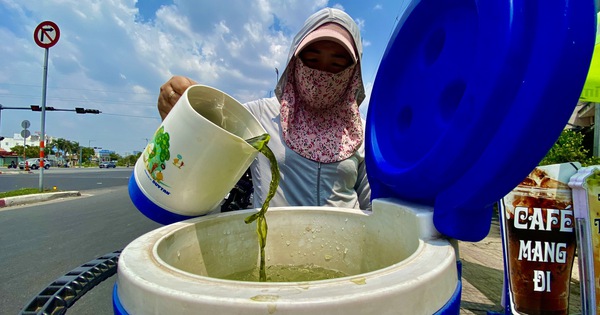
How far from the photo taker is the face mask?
1.33 meters

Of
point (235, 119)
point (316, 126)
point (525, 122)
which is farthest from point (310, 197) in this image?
point (525, 122)

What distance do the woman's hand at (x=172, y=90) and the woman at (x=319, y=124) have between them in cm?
2

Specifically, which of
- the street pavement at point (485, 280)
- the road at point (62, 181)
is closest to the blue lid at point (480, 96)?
the street pavement at point (485, 280)

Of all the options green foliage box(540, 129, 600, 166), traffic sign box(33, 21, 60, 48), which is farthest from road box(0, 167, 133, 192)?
green foliage box(540, 129, 600, 166)

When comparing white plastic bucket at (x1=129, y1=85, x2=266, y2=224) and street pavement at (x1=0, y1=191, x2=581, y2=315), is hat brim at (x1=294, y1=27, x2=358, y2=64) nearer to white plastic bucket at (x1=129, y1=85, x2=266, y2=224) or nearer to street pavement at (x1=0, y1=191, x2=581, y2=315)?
white plastic bucket at (x1=129, y1=85, x2=266, y2=224)

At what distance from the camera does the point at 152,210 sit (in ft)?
2.78

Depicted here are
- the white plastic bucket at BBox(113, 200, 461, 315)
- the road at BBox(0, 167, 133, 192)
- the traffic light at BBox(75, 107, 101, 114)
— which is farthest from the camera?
the traffic light at BBox(75, 107, 101, 114)

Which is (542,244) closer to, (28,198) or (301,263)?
(301,263)

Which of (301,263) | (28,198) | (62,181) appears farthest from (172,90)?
(62,181)

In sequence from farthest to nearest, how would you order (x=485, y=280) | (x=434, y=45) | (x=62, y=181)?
(x=62, y=181)
(x=485, y=280)
(x=434, y=45)

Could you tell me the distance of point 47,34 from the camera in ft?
22.1

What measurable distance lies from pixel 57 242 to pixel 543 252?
4.49 meters

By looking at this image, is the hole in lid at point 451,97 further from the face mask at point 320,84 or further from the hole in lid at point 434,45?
the face mask at point 320,84

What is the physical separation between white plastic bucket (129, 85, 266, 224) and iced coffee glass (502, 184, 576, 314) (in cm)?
181
